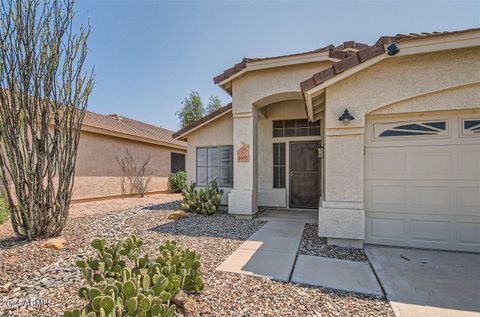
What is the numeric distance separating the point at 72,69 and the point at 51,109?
1084 mm

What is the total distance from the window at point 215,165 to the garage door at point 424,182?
19.3 ft

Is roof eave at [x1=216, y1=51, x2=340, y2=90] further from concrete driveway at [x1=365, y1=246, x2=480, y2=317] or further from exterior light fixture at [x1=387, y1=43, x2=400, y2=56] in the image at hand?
concrete driveway at [x1=365, y1=246, x2=480, y2=317]

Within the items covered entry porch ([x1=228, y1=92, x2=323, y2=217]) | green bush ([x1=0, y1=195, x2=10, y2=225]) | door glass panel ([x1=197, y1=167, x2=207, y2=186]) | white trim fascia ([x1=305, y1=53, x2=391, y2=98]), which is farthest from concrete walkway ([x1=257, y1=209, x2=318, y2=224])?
green bush ([x1=0, y1=195, x2=10, y2=225])

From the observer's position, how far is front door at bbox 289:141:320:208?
9.23 meters

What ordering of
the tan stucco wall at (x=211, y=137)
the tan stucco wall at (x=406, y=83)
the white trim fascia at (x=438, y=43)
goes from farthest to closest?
the tan stucco wall at (x=211, y=137)
the tan stucco wall at (x=406, y=83)
the white trim fascia at (x=438, y=43)

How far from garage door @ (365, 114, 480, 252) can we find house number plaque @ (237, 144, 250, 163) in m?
3.82

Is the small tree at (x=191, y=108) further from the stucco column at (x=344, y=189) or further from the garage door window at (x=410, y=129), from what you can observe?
the garage door window at (x=410, y=129)

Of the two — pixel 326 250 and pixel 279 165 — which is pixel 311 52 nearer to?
pixel 279 165

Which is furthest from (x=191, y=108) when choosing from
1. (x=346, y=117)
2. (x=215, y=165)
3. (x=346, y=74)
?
(x=346, y=117)

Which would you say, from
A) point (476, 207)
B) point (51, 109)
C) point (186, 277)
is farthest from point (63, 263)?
point (476, 207)

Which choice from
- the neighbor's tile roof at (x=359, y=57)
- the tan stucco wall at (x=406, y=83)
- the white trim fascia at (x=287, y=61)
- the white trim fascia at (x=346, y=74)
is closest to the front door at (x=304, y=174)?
the white trim fascia at (x=287, y=61)

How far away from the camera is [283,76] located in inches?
309

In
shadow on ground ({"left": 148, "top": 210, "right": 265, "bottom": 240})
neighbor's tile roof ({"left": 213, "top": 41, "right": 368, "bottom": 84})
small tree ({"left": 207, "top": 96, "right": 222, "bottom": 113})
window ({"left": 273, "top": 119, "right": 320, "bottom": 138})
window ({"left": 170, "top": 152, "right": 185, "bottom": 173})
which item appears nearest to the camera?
shadow on ground ({"left": 148, "top": 210, "right": 265, "bottom": 240})

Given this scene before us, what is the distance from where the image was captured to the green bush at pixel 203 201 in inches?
340
